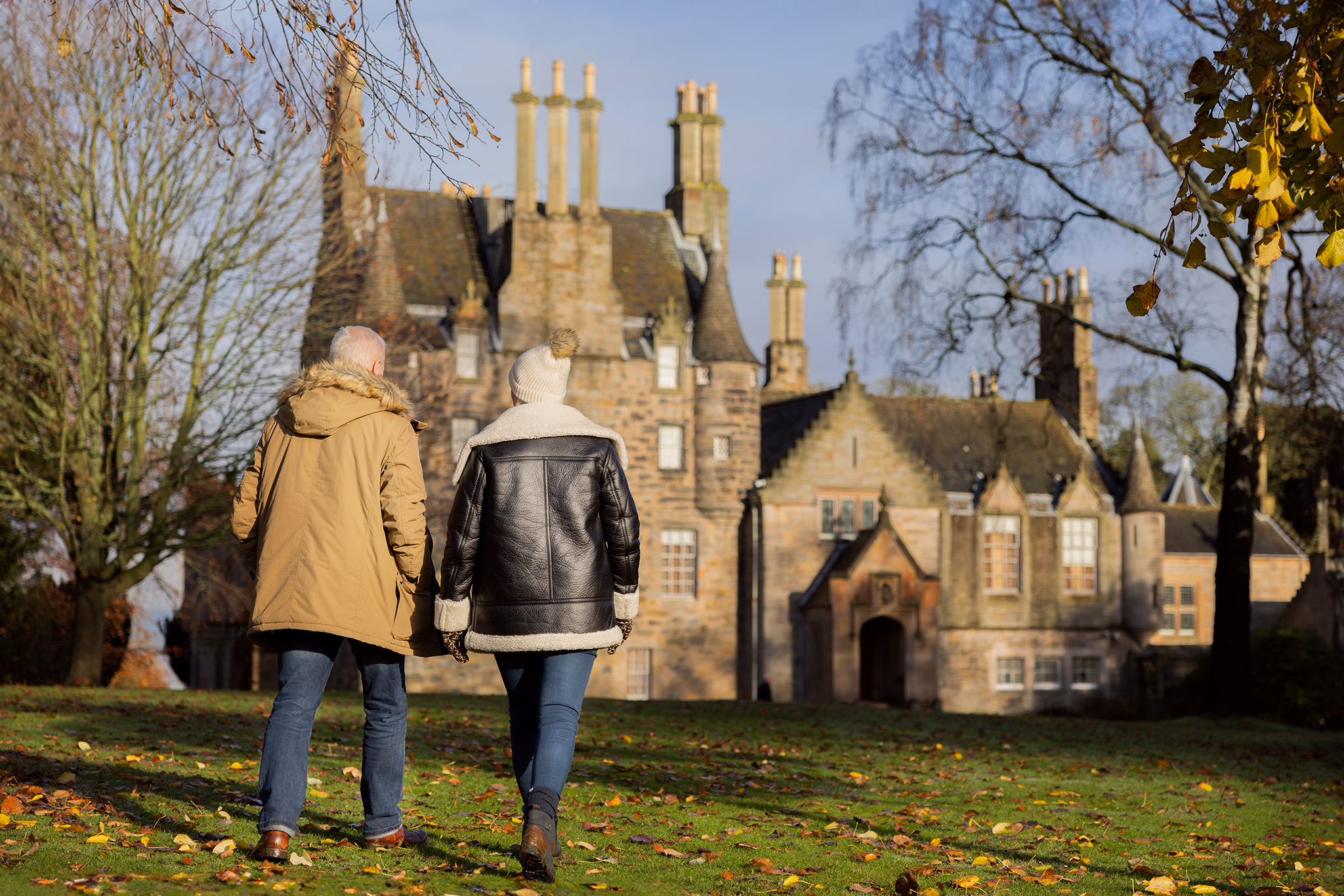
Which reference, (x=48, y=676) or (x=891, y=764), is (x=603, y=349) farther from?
(x=891, y=764)

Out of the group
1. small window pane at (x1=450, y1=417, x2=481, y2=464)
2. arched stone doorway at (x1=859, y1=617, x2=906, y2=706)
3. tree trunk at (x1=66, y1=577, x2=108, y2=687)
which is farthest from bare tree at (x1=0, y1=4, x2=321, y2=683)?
arched stone doorway at (x1=859, y1=617, x2=906, y2=706)

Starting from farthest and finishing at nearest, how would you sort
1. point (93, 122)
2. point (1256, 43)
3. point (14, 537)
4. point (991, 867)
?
point (14, 537) < point (93, 122) < point (991, 867) < point (1256, 43)

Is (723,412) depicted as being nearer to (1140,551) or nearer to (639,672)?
(639,672)

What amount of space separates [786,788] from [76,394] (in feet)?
56.2

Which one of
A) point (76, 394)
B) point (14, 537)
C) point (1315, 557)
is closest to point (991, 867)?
point (76, 394)

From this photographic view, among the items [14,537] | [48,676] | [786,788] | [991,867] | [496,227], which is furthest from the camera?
[496,227]

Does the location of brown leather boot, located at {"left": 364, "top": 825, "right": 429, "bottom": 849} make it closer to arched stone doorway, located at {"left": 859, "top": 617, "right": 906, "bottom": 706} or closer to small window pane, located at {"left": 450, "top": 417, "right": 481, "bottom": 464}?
small window pane, located at {"left": 450, "top": 417, "right": 481, "bottom": 464}

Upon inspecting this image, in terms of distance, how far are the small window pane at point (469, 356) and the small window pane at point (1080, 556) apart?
18698mm

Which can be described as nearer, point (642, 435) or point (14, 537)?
point (14, 537)

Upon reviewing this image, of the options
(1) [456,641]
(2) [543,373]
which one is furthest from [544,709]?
(2) [543,373]

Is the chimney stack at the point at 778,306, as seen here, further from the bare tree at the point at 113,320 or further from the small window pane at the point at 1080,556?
the bare tree at the point at 113,320

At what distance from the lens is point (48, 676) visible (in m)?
29.4

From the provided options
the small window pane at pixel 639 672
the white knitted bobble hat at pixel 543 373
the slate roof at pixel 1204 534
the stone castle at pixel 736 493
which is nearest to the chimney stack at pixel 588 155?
the stone castle at pixel 736 493

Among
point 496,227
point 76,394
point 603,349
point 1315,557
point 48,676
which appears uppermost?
point 496,227
